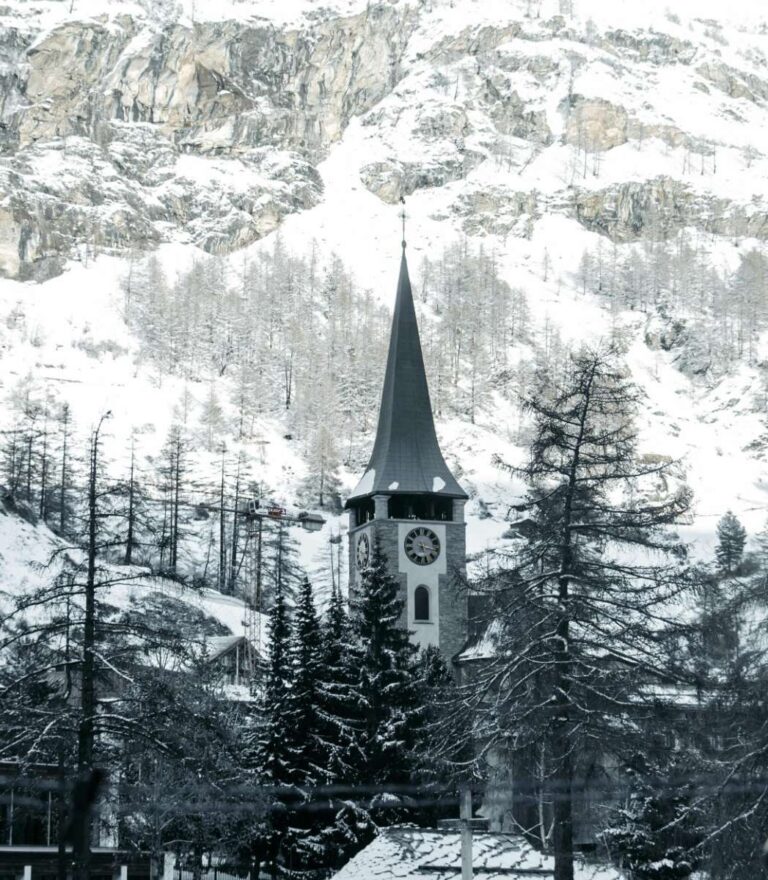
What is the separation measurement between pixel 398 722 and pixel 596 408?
57.2 ft

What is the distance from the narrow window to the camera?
226ft

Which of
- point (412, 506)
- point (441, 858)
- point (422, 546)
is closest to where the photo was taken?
point (441, 858)

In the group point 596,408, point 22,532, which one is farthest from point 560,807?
point 22,532

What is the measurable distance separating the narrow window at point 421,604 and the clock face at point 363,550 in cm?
255

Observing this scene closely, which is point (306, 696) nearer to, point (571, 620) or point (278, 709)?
point (278, 709)

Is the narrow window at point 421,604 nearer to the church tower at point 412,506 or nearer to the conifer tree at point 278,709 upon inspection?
the church tower at point 412,506

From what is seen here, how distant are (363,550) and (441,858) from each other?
34.7 metres

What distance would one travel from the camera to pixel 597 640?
28.8 metres

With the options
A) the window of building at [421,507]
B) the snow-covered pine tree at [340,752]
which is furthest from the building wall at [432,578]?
the snow-covered pine tree at [340,752]

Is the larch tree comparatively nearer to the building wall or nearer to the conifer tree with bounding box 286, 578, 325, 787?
the conifer tree with bounding box 286, 578, 325, 787

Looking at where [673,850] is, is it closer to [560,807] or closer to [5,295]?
[560,807]

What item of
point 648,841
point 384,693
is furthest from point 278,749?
point 648,841

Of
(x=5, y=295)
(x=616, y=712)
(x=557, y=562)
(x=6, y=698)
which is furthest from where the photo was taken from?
(x=5, y=295)

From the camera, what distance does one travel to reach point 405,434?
7300 cm
